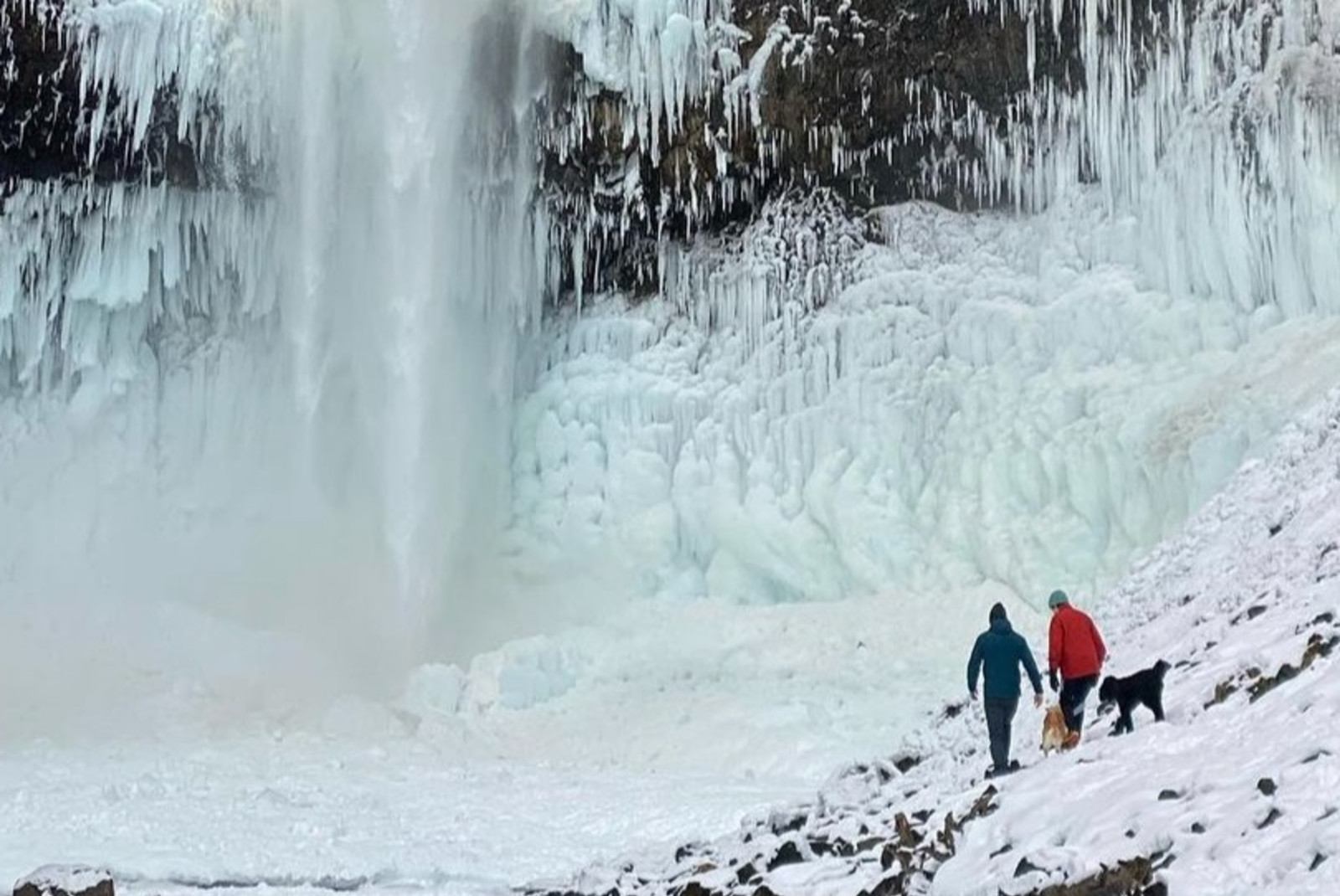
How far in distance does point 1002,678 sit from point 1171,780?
2.86 meters

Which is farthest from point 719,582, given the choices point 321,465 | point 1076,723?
point 1076,723

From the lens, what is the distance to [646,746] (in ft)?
63.5

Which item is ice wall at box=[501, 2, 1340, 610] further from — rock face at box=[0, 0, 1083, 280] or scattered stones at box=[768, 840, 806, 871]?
scattered stones at box=[768, 840, 806, 871]

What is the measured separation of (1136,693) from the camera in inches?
369

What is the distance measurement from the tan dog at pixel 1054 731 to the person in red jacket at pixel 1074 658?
1.6 inches

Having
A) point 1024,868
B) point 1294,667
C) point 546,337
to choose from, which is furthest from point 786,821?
point 546,337

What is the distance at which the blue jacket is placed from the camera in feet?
34.4

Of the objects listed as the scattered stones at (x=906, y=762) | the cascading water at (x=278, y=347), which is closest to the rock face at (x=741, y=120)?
the cascading water at (x=278, y=347)

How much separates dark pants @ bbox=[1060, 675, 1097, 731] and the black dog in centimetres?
56

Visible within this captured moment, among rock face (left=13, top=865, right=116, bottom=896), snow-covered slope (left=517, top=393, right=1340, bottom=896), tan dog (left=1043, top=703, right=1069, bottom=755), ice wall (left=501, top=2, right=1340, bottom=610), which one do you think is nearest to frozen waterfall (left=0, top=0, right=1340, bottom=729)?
ice wall (left=501, top=2, right=1340, bottom=610)

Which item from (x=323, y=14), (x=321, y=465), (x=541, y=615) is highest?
(x=323, y=14)

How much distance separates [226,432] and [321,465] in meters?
1.75

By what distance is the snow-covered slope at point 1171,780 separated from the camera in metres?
6.71

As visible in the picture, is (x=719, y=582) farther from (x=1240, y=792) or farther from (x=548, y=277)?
(x=1240, y=792)
